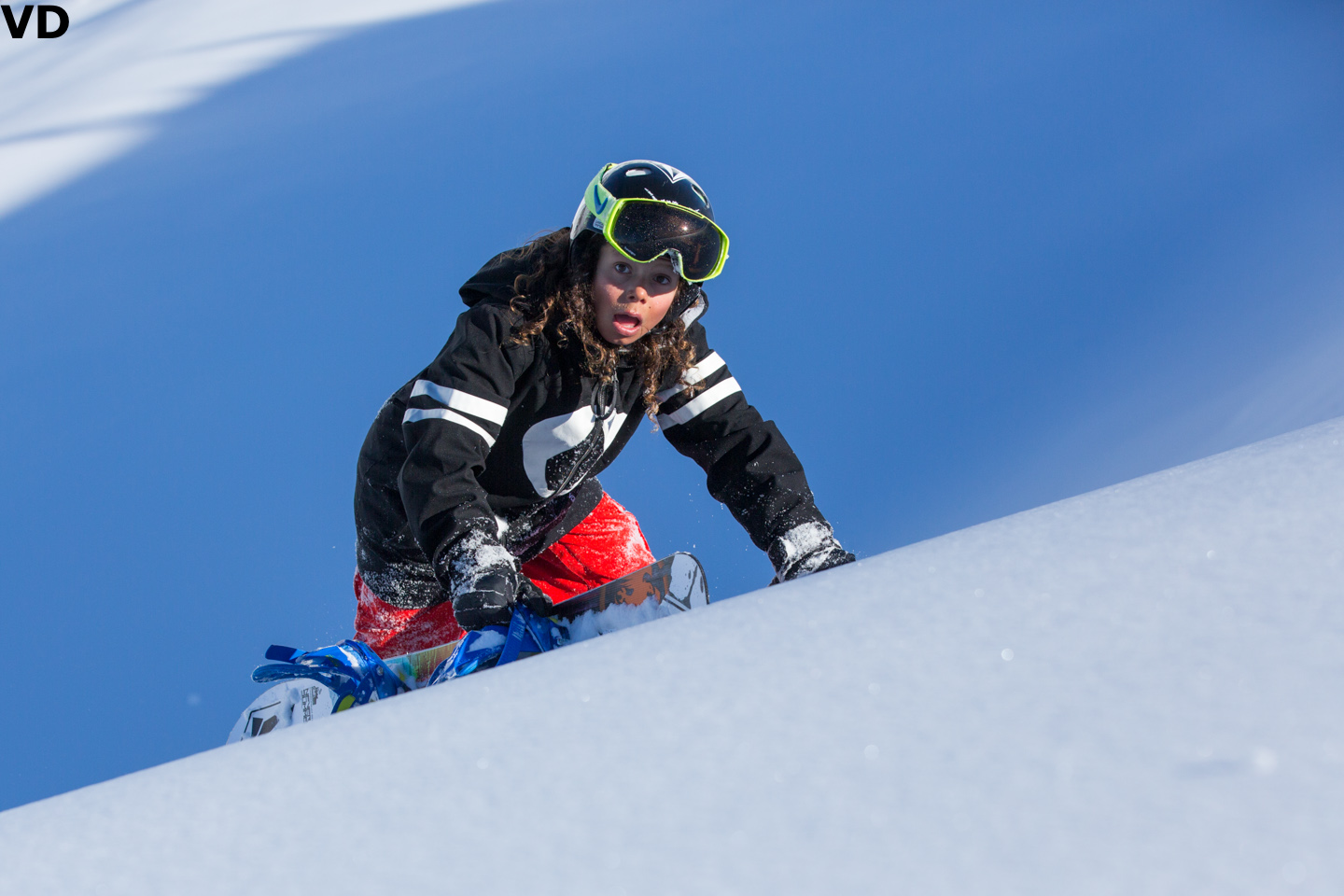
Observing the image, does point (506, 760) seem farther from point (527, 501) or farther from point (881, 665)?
point (527, 501)

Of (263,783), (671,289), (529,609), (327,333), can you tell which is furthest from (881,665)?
(327,333)

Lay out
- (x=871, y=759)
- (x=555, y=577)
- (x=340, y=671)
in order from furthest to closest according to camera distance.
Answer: (x=555, y=577), (x=340, y=671), (x=871, y=759)

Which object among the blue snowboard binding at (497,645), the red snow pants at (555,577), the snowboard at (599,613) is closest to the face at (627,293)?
the snowboard at (599,613)

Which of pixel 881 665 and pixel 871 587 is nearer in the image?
pixel 881 665

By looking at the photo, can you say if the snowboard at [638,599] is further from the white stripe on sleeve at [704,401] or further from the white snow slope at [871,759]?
the white snow slope at [871,759]

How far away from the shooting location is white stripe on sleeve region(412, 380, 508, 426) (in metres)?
1.53

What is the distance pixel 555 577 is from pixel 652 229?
0.89 meters

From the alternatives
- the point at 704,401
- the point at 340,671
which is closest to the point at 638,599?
the point at 704,401

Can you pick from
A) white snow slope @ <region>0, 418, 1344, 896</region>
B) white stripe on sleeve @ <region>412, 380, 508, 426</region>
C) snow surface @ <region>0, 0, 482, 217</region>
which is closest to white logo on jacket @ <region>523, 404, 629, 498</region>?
white stripe on sleeve @ <region>412, 380, 508, 426</region>

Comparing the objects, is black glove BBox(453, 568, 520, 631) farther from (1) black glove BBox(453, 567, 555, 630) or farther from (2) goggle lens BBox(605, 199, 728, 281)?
(2) goggle lens BBox(605, 199, 728, 281)

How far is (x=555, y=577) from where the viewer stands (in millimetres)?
2158

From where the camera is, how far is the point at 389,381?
4.05 meters

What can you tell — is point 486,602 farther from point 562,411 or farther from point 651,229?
point 651,229

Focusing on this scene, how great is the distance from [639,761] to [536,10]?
20.1ft
